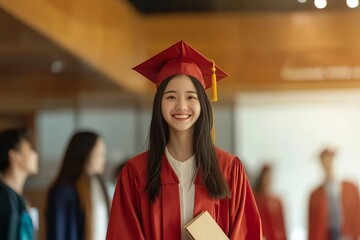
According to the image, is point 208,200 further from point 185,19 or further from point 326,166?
point 326,166

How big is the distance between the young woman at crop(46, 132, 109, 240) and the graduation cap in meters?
2.11

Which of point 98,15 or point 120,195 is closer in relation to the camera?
point 120,195

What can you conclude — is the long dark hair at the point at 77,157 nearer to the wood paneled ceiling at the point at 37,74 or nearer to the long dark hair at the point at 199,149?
Answer: the wood paneled ceiling at the point at 37,74

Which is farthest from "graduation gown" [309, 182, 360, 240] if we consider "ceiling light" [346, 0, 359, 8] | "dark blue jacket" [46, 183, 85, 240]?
"dark blue jacket" [46, 183, 85, 240]

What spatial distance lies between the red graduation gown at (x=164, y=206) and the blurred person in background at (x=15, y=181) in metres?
1.38

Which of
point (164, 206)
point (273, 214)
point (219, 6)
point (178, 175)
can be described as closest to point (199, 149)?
point (178, 175)

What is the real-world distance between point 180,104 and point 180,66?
159mm

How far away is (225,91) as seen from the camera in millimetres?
9055

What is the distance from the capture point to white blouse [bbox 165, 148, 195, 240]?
12.2 ft

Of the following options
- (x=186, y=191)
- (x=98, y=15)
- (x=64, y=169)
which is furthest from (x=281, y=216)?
(x=186, y=191)

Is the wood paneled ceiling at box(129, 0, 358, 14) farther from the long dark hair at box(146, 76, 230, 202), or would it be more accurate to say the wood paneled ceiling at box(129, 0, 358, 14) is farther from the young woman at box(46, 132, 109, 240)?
the long dark hair at box(146, 76, 230, 202)

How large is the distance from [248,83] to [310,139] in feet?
2.61

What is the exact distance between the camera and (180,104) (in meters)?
3.71

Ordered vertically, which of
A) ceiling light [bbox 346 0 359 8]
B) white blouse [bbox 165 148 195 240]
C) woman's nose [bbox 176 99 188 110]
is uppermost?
ceiling light [bbox 346 0 359 8]
